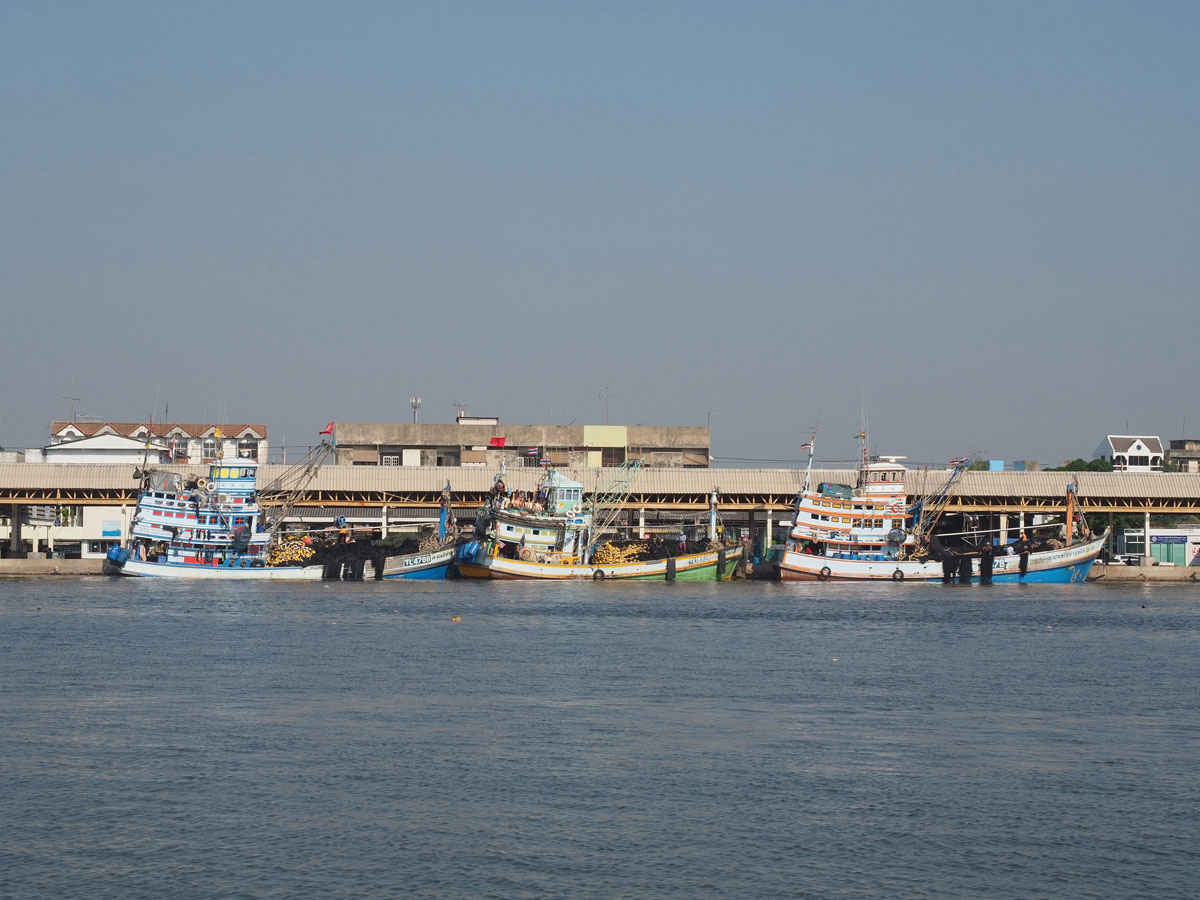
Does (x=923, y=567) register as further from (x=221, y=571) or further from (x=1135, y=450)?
(x=1135, y=450)

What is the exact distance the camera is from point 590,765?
26.7m

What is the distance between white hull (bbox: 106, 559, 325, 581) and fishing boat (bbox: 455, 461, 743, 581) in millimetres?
9930

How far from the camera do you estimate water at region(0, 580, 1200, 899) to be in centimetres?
2012

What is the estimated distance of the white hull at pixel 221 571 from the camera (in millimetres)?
83375

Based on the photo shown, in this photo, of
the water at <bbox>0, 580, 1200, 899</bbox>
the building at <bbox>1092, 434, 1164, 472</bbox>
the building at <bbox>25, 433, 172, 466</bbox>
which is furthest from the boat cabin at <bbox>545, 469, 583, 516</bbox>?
the building at <bbox>1092, 434, 1164, 472</bbox>

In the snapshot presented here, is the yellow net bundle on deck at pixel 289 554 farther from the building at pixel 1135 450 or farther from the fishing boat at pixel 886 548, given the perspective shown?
the building at pixel 1135 450

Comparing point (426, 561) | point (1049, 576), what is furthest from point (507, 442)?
point (1049, 576)

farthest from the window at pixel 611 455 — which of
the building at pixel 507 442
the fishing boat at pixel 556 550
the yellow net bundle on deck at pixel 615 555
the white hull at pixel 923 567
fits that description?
the yellow net bundle on deck at pixel 615 555

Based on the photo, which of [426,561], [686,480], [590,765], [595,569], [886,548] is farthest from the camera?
[686,480]

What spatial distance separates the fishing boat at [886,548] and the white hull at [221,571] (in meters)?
30.2

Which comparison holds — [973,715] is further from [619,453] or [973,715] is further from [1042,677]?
[619,453]

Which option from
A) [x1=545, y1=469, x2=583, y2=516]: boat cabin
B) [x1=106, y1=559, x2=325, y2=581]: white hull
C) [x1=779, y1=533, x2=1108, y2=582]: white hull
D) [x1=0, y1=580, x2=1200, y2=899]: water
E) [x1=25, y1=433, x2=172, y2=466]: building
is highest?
[x1=25, y1=433, x2=172, y2=466]: building

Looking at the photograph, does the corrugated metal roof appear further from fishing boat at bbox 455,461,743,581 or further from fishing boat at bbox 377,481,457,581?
fishing boat at bbox 455,461,743,581

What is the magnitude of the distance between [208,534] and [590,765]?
61333 mm
